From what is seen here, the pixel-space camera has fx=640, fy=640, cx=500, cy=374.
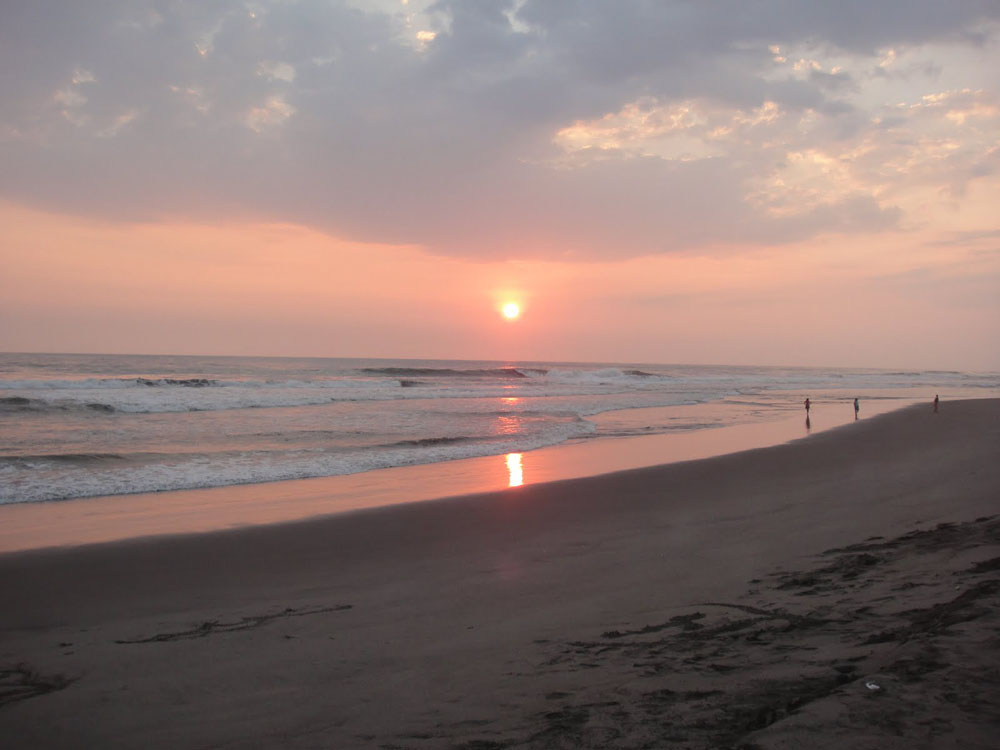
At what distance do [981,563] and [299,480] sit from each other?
11319mm

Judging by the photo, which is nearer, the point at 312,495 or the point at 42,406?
the point at 312,495

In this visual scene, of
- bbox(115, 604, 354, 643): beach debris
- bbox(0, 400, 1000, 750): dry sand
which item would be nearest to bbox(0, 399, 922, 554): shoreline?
bbox(0, 400, 1000, 750): dry sand

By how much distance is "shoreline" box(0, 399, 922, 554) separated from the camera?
903cm

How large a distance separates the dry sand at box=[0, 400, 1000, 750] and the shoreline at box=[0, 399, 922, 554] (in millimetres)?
928

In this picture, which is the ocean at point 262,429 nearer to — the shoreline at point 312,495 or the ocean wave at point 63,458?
the ocean wave at point 63,458

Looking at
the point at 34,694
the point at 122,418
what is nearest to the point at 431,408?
the point at 122,418

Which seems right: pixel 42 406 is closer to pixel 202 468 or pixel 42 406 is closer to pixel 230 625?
pixel 202 468

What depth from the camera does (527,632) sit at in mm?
4945

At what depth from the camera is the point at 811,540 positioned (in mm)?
7391

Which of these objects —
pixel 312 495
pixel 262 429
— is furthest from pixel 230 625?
pixel 262 429

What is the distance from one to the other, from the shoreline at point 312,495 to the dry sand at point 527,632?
36.5 inches

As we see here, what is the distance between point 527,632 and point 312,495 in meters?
7.57

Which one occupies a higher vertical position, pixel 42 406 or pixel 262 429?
pixel 42 406

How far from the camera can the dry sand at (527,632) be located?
128 inches
